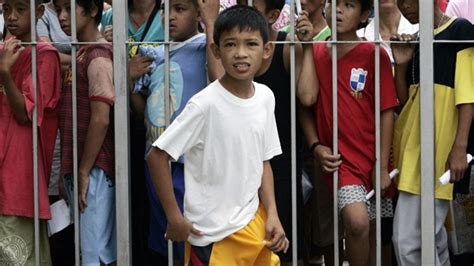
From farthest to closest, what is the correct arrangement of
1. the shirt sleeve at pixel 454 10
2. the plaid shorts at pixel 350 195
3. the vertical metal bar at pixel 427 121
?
the shirt sleeve at pixel 454 10 < the plaid shorts at pixel 350 195 < the vertical metal bar at pixel 427 121

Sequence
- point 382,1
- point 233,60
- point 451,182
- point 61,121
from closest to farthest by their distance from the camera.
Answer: point 233,60
point 451,182
point 61,121
point 382,1

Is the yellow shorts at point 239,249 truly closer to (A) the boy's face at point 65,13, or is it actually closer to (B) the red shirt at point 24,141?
(B) the red shirt at point 24,141

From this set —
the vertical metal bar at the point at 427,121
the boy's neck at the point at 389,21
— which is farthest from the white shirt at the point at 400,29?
the vertical metal bar at the point at 427,121

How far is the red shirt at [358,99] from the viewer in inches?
199

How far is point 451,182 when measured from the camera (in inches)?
194

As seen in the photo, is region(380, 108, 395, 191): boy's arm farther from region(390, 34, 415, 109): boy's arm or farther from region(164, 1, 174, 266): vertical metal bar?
region(164, 1, 174, 266): vertical metal bar

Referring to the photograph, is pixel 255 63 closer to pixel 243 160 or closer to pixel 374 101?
pixel 243 160

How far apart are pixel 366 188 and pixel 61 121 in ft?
4.73

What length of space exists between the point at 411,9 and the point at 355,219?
0.98 m

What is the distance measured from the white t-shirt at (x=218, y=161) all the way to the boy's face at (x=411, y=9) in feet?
3.35

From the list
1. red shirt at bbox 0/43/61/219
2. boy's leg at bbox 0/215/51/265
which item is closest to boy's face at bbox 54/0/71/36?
red shirt at bbox 0/43/61/219

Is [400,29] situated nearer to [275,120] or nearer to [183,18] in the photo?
[275,120]

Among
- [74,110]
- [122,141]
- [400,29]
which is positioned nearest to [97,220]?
[122,141]

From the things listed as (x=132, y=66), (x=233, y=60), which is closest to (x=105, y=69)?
(x=132, y=66)
